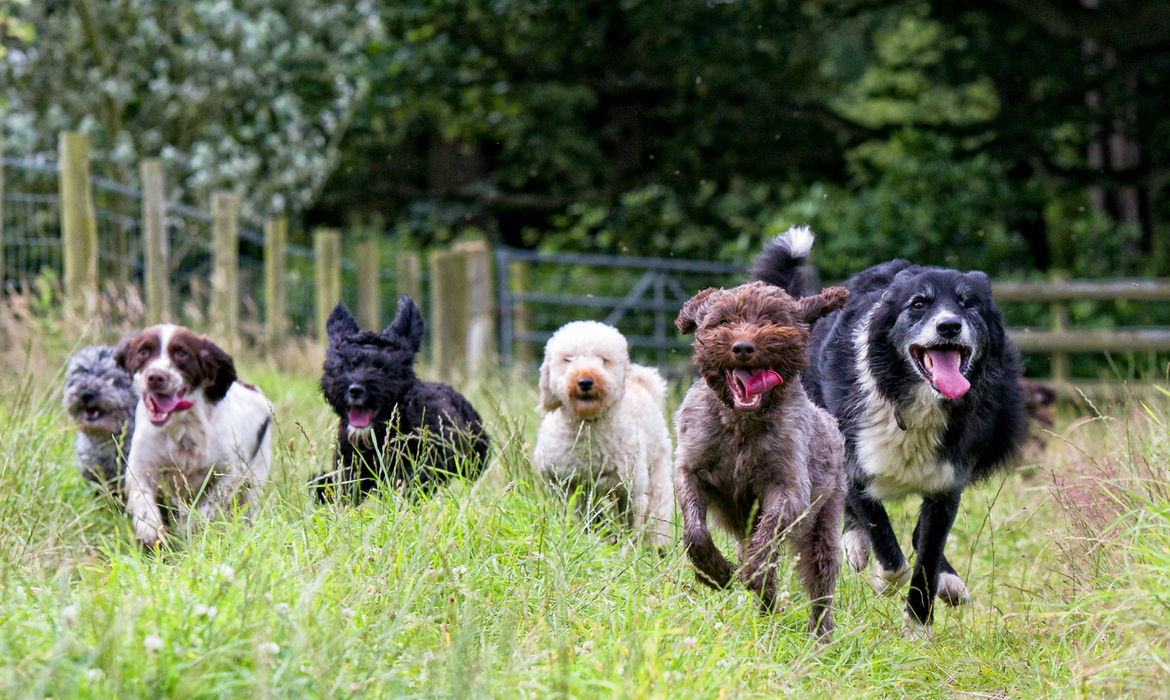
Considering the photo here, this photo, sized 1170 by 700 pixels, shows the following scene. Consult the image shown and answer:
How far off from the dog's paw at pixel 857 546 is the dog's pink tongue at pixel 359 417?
6.96 ft

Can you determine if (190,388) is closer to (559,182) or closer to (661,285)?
(661,285)

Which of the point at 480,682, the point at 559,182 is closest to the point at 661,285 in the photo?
the point at 559,182

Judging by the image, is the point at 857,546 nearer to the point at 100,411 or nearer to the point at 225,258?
the point at 100,411

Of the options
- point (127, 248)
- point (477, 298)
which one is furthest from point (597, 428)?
point (127, 248)

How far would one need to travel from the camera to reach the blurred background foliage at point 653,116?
1298cm

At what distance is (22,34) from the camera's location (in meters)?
10.8

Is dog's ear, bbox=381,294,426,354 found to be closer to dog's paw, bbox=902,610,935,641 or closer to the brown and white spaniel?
the brown and white spaniel

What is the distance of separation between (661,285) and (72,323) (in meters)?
7.52

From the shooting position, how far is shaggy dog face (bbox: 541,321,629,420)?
4773mm

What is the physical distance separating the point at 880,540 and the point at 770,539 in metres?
1.19

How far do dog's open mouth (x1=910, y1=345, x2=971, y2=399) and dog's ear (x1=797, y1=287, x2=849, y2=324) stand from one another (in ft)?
1.62

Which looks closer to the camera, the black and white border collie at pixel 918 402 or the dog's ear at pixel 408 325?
the black and white border collie at pixel 918 402

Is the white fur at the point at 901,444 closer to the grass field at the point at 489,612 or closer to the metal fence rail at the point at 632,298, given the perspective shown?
the grass field at the point at 489,612

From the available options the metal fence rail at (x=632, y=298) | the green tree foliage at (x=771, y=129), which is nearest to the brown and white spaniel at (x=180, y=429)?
the metal fence rail at (x=632, y=298)
